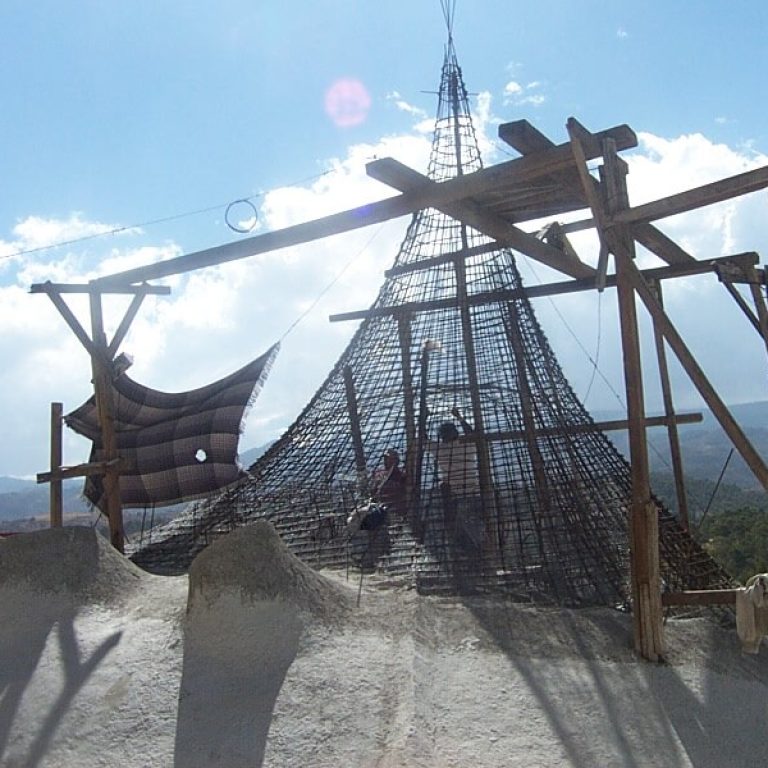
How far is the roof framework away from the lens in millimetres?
5523

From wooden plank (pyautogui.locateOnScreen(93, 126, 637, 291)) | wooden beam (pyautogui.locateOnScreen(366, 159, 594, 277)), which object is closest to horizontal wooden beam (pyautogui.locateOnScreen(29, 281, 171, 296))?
wooden plank (pyautogui.locateOnScreen(93, 126, 637, 291))

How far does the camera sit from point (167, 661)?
5.23 m

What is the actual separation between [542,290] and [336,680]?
202 inches

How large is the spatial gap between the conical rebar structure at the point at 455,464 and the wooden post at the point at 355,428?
0.8 inches

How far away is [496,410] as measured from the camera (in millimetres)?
8305

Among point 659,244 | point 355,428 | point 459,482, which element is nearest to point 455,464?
point 459,482

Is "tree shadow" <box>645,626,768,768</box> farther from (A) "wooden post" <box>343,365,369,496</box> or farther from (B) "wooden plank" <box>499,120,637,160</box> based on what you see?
(A) "wooden post" <box>343,365,369,496</box>

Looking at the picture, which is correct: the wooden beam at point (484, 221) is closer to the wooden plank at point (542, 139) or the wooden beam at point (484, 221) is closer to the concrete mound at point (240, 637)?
the wooden plank at point (542, 139)

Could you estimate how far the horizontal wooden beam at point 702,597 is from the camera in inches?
204

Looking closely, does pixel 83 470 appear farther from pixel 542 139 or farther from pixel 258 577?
pixel 542 139

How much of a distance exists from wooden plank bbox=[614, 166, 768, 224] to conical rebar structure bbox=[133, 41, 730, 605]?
2648 mm

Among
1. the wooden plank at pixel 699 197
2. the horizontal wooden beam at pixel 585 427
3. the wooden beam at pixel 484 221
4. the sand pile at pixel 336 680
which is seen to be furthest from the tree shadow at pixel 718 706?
the wooden beam at pixel 484 221

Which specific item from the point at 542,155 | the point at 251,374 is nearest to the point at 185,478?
the point at 251,374

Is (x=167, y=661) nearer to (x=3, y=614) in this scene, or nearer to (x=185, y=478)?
(x=3, y=614)
